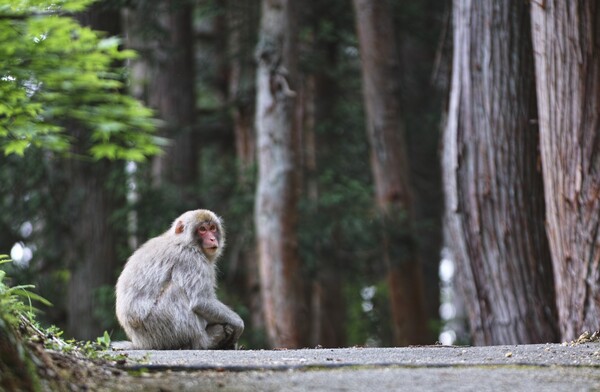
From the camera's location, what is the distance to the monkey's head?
10352 mm

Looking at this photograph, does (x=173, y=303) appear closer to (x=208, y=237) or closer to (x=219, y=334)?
(x=219, y=334)

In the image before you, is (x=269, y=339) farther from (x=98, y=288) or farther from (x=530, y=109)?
(x=530, y=109)

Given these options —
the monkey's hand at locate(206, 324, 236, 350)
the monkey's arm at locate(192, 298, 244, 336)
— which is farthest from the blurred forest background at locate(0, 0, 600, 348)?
the monkey's hand at locate(206, 324, 236, 350)

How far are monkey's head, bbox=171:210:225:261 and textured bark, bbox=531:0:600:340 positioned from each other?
3821 millimetres

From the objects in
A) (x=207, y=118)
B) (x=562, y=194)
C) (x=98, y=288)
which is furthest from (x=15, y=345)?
(x=207, y=118)

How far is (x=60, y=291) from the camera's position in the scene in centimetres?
2158

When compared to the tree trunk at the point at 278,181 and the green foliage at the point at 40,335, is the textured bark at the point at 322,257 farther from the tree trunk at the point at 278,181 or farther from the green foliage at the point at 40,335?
the green foliage at the point at 40,335

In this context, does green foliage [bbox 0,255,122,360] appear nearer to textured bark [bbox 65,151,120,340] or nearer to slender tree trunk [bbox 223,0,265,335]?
textured bark [bbox 65,151,120,340]

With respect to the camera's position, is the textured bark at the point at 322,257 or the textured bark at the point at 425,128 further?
the textured bark at the point at 425,128

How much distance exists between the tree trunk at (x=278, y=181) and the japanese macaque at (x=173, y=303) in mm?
6203

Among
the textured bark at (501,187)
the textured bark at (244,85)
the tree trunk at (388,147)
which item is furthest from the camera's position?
the textured bark at (244,85)

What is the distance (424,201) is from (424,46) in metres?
4.30

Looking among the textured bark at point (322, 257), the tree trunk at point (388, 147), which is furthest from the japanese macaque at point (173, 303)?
the textured bark at point (322, 257)

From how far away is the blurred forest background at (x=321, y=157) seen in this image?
10656 mm
